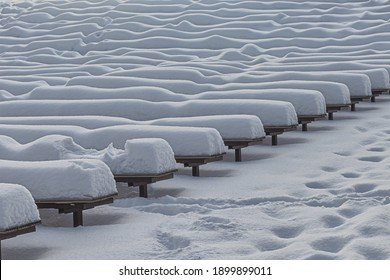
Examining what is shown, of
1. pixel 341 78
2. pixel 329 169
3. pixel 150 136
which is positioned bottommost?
pixel 329 169

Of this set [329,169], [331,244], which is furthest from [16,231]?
[329,169]

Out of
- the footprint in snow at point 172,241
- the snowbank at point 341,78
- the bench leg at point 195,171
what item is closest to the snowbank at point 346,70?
the snowbank at point 341,78

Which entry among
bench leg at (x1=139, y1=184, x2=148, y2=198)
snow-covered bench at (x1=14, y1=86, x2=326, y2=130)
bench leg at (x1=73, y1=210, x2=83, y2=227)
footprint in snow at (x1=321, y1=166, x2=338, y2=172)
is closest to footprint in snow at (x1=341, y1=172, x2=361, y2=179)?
footprint in snow at (x1=321, y1=166, x2=338, y2=172)

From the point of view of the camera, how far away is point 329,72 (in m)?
10.9

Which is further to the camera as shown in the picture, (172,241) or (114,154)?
(114,154)

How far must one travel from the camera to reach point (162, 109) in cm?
868

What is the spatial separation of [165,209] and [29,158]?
128 centimetres

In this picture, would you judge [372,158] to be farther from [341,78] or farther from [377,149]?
[341,78]

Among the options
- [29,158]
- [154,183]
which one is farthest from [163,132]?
[29,158]

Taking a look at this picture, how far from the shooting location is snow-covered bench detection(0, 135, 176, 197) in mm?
6129

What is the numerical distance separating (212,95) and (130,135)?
249 cm

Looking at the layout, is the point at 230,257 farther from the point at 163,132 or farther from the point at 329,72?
the point at 329,72

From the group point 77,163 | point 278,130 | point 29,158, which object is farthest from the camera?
point 278,130
